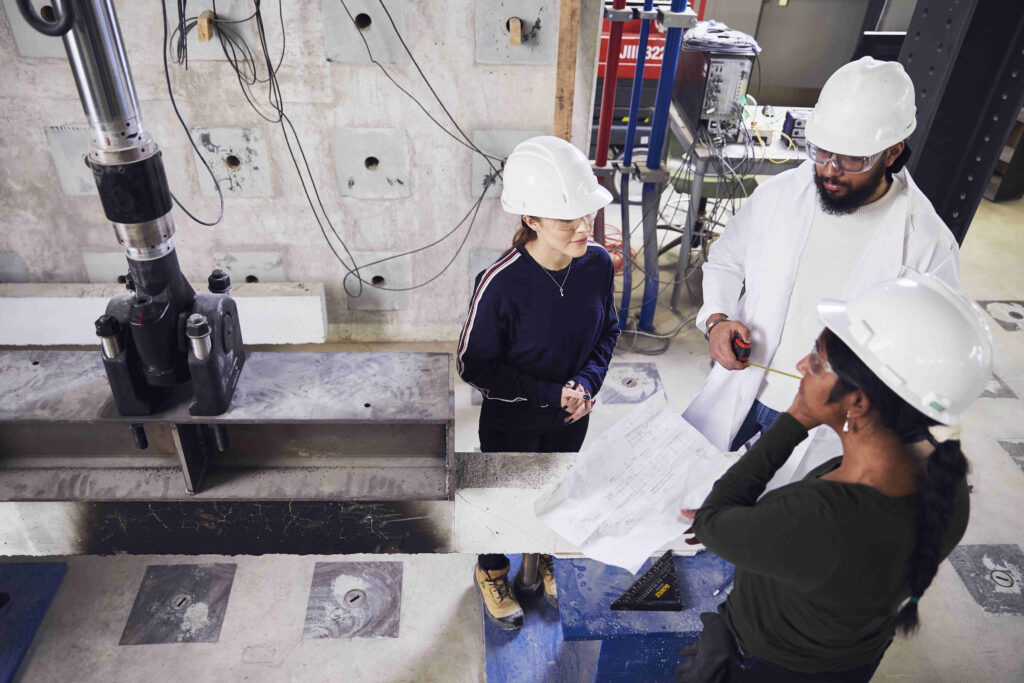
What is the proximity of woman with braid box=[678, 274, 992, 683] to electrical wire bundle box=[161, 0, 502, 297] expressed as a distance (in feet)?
7.79

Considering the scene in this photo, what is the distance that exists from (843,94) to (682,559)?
1.34m

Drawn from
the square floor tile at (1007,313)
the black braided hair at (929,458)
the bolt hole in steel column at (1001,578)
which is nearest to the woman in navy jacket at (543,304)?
the black braided hair at (929,458)

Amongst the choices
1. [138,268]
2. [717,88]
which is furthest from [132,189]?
[717,88]

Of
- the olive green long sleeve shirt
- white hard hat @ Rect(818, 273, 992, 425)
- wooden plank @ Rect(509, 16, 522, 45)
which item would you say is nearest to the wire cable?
wooden plank @ Rect(509, 16, 522, 45)

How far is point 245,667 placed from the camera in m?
2.39

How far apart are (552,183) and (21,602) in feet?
7.98

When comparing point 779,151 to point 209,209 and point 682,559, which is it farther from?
point 209,209

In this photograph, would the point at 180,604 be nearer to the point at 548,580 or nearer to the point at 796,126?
the point at 548,580

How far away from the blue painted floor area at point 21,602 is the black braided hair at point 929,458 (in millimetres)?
2686

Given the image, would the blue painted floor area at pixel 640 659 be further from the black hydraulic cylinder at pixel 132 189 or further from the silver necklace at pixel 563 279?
the black hydraulic cylinder at pixel 132 189

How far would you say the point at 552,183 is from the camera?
187 cm

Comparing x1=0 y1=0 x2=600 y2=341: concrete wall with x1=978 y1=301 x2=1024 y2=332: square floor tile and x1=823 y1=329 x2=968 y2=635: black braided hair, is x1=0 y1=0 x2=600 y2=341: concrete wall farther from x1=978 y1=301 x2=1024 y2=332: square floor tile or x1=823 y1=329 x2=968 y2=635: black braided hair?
x1=978 y1=301 x2=1024 y2=332: square floor tile

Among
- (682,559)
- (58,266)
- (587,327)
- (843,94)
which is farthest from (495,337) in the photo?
(58,266)

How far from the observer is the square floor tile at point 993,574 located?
2.70 m
